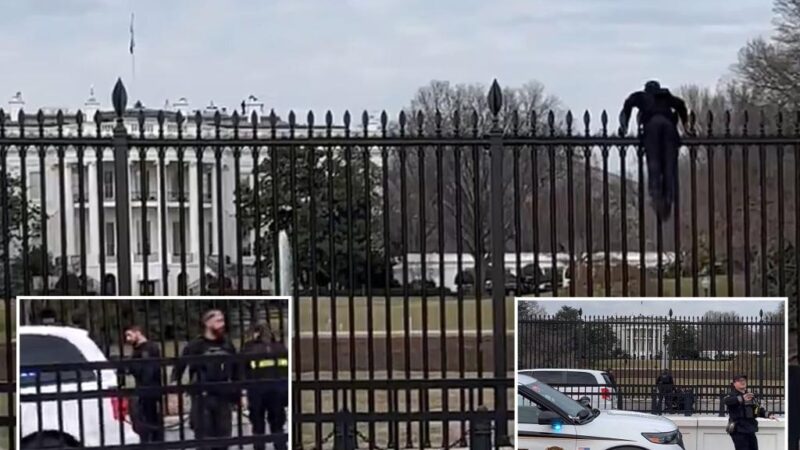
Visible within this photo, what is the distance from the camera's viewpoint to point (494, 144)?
25.4 feet

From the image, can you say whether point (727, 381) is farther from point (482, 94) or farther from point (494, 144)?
point (482, 94)

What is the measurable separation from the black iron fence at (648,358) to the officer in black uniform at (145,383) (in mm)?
1974

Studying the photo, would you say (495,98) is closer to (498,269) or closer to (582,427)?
(498,269)

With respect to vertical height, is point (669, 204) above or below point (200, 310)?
above

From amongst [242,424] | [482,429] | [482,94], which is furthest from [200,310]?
[482,94]

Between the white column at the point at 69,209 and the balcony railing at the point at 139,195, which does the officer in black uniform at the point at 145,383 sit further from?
the white column at the point at 69,209

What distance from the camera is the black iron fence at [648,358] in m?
5.93

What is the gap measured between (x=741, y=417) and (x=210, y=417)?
278 centimetres

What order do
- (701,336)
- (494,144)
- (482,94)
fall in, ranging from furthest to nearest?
1. (482,94)
2. (494,144)
3. (701,336)

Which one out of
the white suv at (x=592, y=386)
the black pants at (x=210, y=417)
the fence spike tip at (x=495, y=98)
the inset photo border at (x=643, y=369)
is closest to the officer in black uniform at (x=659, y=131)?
the fence spike tip at (x=495, y=98)

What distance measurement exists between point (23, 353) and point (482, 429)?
3089 millimetres

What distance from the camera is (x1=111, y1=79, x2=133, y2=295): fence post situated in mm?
7582

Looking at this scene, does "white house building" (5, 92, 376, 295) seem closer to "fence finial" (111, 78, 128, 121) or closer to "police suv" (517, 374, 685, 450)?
"fence finial" (111, 78, 128, 121)

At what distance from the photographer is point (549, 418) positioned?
6090 millimetres
